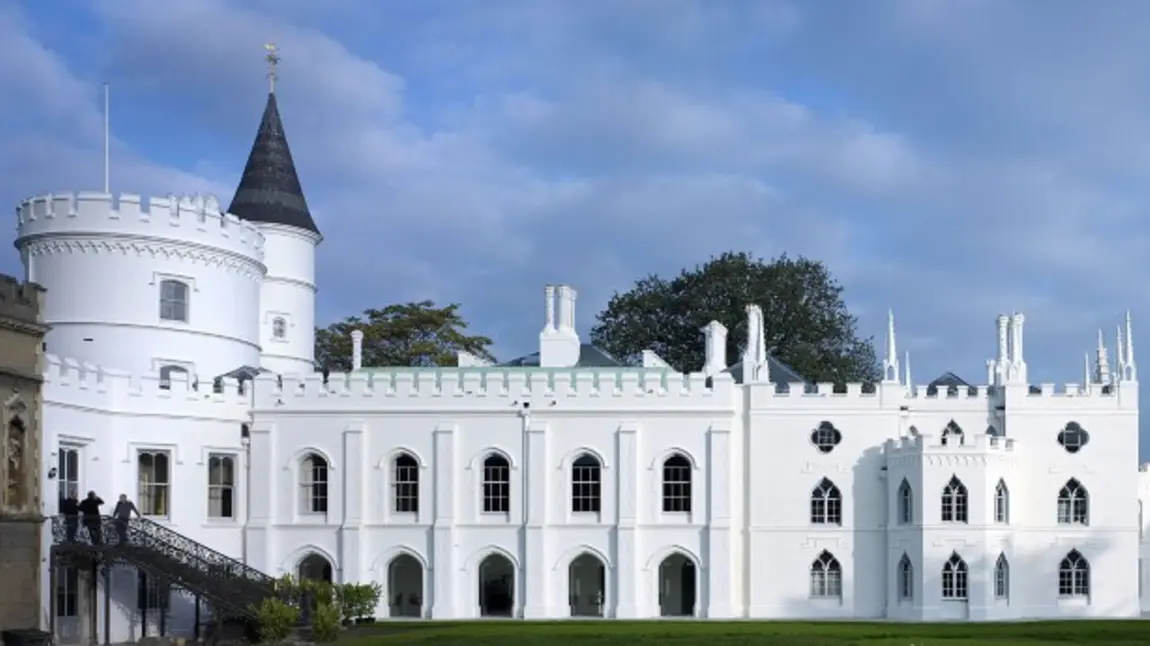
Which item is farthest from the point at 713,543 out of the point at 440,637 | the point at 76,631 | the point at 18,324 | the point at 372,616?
the point at 18,324

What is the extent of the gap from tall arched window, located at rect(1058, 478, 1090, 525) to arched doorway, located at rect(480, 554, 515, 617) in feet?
54.9

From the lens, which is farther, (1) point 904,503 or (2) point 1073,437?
(2) point 1073,437

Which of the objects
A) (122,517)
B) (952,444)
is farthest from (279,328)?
(952,444)

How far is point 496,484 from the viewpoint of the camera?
156 ft

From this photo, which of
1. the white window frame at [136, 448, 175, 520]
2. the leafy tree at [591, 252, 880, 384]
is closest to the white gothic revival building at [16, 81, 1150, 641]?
the white window frame at [136, 448, 175, 520]

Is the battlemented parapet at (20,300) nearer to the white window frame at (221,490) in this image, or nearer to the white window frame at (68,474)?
the white window frame at (68,474)

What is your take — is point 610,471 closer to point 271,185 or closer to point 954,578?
point 954,578

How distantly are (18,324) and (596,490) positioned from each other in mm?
18891

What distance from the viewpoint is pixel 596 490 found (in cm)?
4759

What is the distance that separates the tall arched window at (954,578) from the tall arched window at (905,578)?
99 cm

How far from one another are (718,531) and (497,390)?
7729mm

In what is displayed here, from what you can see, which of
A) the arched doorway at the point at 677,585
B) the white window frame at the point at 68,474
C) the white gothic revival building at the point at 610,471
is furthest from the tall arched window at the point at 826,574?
the white window frame at the point at 68,474

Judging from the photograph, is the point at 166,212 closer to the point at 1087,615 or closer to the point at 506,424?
the point at 506,424

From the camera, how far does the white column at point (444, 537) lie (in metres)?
46.8
